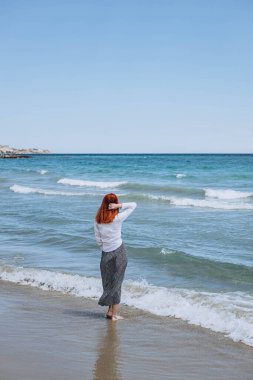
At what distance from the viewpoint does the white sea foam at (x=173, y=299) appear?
6.38 m

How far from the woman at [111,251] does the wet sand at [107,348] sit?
0.28 meters

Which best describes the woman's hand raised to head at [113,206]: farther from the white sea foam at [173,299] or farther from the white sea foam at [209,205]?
the white sea foam at [209,205]

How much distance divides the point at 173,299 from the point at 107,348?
6.85 feet

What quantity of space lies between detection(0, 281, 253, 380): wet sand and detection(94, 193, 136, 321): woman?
28 centimetres

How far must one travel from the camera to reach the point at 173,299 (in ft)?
24.4

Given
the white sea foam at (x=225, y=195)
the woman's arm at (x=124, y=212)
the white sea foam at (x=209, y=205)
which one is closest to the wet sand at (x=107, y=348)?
the woman's arm at (x=124, y=212)

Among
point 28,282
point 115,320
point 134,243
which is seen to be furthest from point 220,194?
point 115,320

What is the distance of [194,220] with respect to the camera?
16344mm

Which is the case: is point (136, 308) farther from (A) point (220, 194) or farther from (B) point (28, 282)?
(A) point (220, 194)

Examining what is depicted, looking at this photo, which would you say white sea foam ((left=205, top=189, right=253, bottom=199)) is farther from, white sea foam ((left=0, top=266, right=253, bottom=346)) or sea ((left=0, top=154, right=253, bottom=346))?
white sea foam ((left=0, top=266, right=253, bottom=346))

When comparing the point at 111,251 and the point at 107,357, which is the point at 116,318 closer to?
the point at 111,251

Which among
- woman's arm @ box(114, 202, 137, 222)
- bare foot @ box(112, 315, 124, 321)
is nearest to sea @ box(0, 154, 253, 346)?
bare foot @ box(112, 315, 124, 321)

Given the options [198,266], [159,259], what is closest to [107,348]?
[198,266]

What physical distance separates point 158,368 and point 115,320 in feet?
5.52
